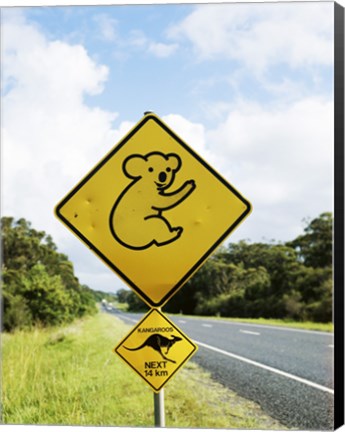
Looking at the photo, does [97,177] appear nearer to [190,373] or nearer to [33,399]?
[33,399]

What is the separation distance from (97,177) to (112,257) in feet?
1.46

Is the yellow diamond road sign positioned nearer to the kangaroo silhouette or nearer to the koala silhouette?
the koala silhouette

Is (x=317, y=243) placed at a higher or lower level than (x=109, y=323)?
higher

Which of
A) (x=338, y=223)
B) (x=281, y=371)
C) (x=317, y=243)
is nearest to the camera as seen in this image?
(x=338, y=223)

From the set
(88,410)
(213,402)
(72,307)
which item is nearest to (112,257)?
(88,410)

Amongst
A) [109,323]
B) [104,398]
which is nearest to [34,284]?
[109,323]

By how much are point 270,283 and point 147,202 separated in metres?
25.7

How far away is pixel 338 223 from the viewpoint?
4105 millimetres

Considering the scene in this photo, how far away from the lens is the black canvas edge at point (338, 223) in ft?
13.0

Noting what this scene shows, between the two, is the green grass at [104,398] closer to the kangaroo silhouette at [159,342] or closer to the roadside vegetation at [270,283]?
the kangaroo silhouette at [159,342]

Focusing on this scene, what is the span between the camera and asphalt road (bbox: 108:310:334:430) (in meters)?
5.58

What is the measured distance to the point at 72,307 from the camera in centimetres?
1800

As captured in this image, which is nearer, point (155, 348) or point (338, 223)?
point (155, 348)

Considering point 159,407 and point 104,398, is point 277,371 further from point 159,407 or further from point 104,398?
point 159,407
